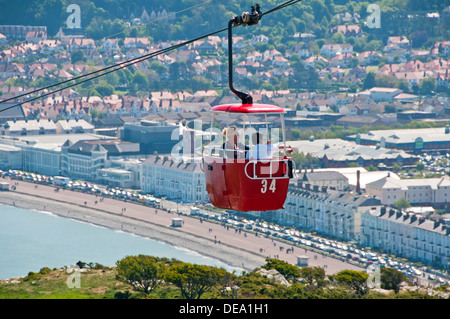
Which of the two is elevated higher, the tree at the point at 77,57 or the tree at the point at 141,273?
the tree at the point at 77,57

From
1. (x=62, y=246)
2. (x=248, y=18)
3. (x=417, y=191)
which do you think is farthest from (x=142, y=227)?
(x=248, y=18)

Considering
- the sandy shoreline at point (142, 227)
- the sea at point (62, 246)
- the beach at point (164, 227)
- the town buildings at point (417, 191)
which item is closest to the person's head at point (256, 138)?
the sea at point (62, 246)

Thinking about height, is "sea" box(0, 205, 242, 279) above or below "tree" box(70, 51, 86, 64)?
below

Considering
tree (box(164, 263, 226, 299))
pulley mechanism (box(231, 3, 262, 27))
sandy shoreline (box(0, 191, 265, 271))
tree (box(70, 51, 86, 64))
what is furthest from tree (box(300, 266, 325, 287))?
tree (box(70, 51, 86, 64))

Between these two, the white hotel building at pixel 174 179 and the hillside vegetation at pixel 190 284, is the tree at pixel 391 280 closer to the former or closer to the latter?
the hillside vegetation at pixel 190 284

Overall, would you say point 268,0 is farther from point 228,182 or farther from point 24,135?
point 228,182

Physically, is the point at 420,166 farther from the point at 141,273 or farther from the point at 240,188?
the point at 240,188

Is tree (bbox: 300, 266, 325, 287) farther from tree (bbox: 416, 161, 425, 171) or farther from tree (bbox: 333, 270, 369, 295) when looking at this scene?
tree (bbox: 416, 161, 425, 171)
